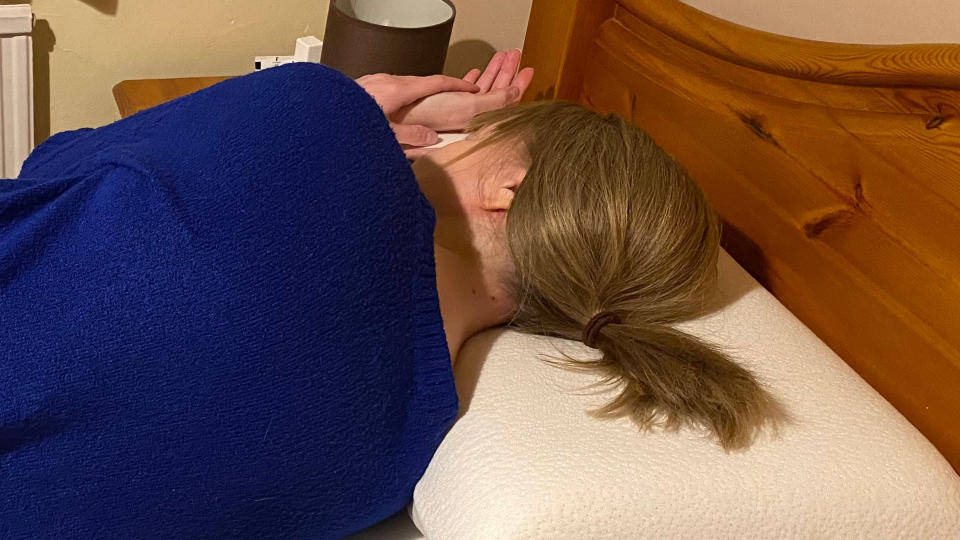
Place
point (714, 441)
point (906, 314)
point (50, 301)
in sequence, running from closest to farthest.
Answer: point (50, 301) < point (714, 441) < point (906, 314)

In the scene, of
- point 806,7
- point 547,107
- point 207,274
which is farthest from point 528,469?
point 806,7

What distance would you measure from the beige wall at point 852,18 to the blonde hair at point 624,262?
27 centimetres

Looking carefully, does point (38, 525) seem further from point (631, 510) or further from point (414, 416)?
point (631, 510)

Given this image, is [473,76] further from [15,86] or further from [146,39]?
[15,86]

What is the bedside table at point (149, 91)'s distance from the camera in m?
1.48

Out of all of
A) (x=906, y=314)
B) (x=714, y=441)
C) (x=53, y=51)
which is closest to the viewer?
(x=714, y=441)

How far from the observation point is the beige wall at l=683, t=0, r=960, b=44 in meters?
0.96

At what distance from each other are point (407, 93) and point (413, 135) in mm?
67

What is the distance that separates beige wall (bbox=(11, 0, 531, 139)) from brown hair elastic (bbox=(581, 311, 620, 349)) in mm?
942

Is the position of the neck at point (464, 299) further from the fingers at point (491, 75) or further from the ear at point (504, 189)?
the fingers at point (491, 75)

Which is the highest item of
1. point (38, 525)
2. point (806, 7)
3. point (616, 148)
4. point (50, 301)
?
point (806, 7)

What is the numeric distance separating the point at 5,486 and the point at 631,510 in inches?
18.0

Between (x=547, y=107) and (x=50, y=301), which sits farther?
(x=547, y=107)

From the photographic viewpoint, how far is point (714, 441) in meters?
0.83
